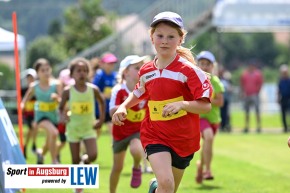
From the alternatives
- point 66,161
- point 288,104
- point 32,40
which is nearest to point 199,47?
point 32,40

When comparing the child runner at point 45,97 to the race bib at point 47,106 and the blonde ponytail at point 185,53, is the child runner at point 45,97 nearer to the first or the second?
the race bib at point 47,106

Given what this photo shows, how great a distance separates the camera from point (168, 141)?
9312 mm

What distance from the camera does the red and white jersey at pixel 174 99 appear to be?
9250mm

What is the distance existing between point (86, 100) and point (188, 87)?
4916 mm

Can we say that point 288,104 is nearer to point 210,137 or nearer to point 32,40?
point 210,137

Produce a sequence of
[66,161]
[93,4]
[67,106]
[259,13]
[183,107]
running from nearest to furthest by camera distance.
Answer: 1. [183,107]
2. [67,106]
3. [66,161]
4. [259,13]
5. [93,4]

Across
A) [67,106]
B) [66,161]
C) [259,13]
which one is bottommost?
[66,161]

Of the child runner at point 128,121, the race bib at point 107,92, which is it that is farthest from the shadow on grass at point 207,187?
the race bib at point 107,92

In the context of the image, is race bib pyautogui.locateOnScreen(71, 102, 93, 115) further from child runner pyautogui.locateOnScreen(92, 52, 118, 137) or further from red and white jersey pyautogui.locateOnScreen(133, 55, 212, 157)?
child runner pyautogui.locateOnScreen(92, 52, 118, 137)

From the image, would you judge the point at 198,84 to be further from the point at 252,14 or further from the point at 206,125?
the point at 252,14

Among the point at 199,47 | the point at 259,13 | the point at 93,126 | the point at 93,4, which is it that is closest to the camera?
the point at 93,126

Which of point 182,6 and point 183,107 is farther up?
point 182,6

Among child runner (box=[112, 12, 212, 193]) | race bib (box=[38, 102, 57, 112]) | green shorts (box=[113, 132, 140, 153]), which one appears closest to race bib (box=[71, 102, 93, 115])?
green shorts (box=[113, 132, 140, 153])

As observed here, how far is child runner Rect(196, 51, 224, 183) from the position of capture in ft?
47.3
